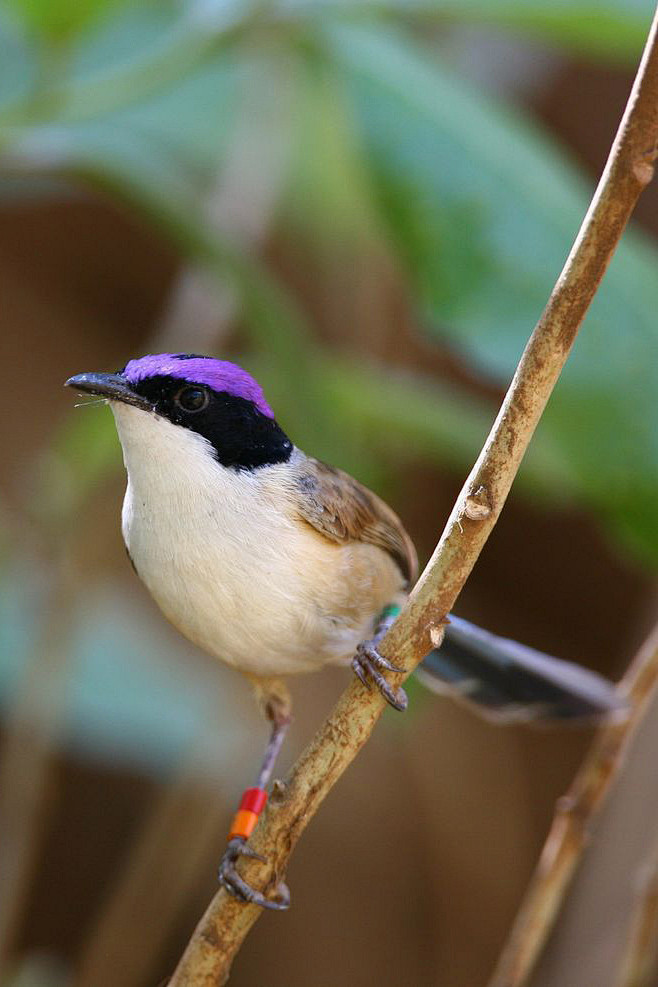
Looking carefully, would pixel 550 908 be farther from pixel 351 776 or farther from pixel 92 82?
pixel 351 776

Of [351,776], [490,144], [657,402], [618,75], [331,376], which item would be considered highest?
[618,75]

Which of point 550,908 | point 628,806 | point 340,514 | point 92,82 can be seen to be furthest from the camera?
point 628,806

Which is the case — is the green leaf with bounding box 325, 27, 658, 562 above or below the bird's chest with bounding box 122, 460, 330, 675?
above

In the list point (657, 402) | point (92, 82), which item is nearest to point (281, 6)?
point (92, 82)

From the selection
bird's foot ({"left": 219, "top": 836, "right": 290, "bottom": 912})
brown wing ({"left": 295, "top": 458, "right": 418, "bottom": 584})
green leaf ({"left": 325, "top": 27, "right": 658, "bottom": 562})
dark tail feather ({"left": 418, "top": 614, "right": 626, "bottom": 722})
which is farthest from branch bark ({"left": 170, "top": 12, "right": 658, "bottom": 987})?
green leaf ({"left": 325, "top": 27, "right": 658, "bottom": 562})

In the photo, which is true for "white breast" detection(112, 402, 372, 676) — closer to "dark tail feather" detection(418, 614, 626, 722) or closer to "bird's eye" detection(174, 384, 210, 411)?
"bird's eye" detection(174, 384, 210, 411)

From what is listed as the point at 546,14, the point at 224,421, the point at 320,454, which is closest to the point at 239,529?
the point at 224,421

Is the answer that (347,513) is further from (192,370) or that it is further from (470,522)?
(470,522)
